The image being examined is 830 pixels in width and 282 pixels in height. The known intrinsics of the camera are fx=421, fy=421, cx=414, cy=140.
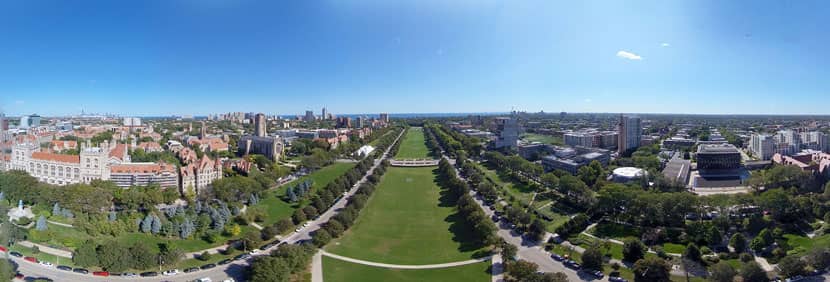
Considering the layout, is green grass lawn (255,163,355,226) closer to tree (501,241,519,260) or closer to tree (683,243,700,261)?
tree (501,241,519,260)

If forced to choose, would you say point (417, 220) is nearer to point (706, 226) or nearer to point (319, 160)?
point (706, 226)

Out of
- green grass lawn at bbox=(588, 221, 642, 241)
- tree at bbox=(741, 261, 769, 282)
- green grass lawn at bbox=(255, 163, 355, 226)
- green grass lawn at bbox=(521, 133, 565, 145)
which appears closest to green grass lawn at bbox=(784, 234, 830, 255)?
tree at bbox=(741, 261, 769, 282)

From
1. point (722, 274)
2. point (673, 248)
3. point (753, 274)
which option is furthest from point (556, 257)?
point (753, 274)

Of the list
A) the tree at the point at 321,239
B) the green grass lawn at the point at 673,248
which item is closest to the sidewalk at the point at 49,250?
the tree at the point at 321,239

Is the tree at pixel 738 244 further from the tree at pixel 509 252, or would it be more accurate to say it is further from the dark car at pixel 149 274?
the dark car at pixel 149 274

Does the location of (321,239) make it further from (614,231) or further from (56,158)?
(56,158)

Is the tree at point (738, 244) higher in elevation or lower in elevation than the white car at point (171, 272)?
higher
